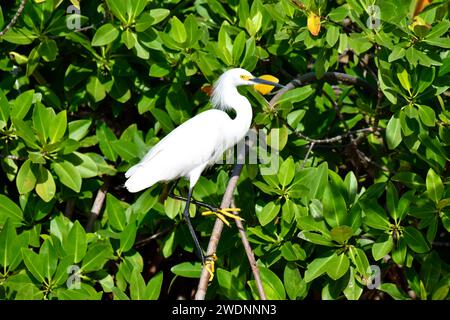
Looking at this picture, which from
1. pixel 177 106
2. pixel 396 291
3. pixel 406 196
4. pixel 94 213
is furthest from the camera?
pixel 94 213

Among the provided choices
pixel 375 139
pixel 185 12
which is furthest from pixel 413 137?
pixel 185 12

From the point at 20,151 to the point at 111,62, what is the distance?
18.7 inches

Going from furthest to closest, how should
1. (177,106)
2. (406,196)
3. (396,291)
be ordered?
(177,106) < (396,291) < (406,196)

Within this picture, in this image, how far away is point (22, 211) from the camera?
108 inches

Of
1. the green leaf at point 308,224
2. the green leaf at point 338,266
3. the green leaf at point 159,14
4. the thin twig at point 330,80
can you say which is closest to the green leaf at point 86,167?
the green leaf at point 159,14

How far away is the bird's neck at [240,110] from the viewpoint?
247 cm

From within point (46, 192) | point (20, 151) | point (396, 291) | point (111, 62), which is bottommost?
point (396, 291)

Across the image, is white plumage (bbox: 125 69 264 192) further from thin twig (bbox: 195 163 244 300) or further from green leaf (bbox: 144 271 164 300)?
green leaf (bbox: 144 271 164 300)

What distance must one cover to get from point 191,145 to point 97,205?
64 cm

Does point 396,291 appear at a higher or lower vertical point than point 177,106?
lower

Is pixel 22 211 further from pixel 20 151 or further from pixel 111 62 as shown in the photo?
pixel 111 62

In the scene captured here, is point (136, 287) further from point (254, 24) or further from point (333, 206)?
point (254, 24)

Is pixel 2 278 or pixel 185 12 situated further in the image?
pixel 185 12

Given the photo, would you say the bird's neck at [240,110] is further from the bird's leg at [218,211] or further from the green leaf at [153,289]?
the green leaf at [153,289]
